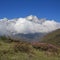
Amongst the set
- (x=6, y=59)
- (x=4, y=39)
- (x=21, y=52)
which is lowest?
(x=6, y=59)

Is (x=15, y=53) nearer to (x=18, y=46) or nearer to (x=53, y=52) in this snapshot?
(x=18, y=46)

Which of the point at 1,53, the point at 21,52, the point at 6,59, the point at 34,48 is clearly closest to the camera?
the point at 6,59

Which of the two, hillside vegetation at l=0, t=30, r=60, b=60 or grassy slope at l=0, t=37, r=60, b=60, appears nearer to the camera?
grassy slope at l=0, t=37, r=60, b=60

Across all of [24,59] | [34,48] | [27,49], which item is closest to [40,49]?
[34,48]

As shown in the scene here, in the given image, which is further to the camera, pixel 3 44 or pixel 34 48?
pixel 34 48

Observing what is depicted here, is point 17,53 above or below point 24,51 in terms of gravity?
below

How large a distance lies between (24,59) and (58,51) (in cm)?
907

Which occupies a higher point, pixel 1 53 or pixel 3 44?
pixel 3 44

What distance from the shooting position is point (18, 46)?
80.1ft

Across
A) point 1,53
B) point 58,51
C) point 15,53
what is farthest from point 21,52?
point 58,51

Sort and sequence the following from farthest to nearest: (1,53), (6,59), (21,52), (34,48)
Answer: (34,48), (21,52), (1,53), (6,59)

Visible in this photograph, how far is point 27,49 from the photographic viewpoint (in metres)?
24.7

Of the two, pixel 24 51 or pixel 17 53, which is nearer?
pixel 17 53

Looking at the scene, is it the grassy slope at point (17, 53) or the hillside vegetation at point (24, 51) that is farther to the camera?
the hillside vegetation at point (24, 51)
